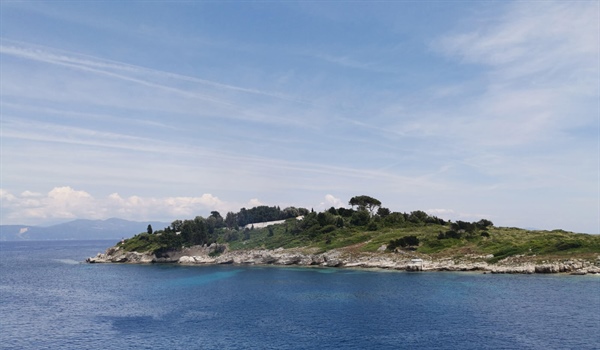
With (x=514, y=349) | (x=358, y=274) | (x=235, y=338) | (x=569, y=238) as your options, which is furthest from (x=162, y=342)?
(x=569, y=238)

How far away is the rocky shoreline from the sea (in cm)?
754

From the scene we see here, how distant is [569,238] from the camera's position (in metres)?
141

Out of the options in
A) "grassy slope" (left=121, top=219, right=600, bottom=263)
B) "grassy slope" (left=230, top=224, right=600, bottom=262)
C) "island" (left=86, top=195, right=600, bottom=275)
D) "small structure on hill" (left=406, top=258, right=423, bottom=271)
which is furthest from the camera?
"small structure on hill" (left=406, top=258, right=423, bottom=271)

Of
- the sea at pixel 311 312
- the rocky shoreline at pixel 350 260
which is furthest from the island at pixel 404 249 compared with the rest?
the sea at pixel 311 312

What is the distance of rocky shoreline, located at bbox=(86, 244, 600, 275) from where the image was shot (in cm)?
11662

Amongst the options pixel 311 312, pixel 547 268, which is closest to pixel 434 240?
pixel 547 268

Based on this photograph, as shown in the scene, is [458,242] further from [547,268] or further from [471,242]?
[547,268]

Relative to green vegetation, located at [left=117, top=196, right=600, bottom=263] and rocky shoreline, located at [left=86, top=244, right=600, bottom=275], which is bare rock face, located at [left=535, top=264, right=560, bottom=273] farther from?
green vegetation, located at [left=117, top=196, right=600, bottom=263]

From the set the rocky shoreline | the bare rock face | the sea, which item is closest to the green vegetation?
the rocky shoreline

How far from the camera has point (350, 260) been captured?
15162 cm

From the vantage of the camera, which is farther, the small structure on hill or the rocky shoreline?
the small structure on hill

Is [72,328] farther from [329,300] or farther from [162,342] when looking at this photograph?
[329,300]

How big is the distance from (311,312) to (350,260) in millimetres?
74253

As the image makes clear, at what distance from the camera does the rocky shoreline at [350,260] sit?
383 feet
